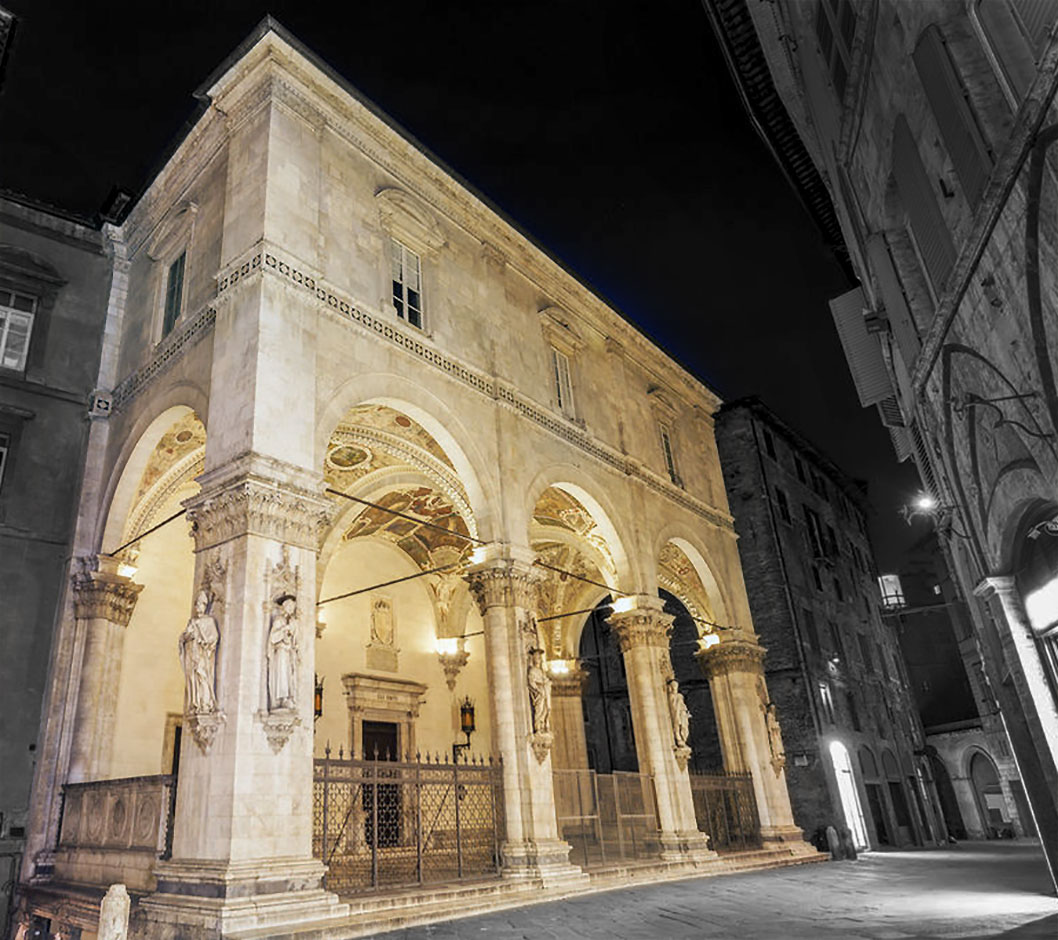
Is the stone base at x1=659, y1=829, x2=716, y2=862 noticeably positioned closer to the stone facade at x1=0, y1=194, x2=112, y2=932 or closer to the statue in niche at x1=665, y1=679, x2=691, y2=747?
the statue in niche at x1=665, y1=679, x2=691, y2=747

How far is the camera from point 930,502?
39.8ft

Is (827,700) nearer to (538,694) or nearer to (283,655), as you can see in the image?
(538,694)

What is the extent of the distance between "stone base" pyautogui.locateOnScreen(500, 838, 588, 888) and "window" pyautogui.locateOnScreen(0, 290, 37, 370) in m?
11.3

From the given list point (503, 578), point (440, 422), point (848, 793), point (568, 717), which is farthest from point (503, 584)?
point (848, 793)

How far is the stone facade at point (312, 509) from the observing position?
8359mm

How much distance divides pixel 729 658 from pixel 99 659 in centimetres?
1319

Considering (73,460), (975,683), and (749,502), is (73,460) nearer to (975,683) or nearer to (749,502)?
(749,502)

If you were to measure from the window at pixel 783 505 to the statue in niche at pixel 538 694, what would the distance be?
15671 millimetres

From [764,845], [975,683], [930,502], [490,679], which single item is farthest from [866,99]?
[975,683]

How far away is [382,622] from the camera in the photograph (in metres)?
18.7

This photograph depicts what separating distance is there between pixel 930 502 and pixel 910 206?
491 cm

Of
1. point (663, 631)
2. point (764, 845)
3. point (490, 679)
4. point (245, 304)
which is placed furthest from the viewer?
point (764, 845)

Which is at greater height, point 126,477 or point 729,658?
point 126,477

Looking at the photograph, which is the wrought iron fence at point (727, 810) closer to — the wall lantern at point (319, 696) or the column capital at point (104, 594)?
the wall lantern at point (319, 696)
